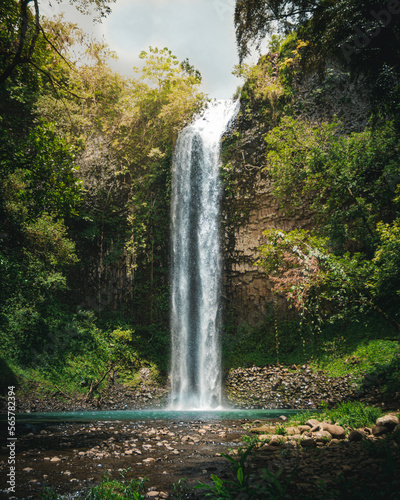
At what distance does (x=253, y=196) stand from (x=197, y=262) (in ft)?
14.9

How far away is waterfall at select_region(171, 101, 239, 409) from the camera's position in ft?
51.6

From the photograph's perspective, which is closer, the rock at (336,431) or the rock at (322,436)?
the rock at (322,436)

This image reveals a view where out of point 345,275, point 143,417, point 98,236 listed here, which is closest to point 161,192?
point 98,236

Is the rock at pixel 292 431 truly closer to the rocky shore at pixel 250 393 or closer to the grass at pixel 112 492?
the grass at pixel 112 492

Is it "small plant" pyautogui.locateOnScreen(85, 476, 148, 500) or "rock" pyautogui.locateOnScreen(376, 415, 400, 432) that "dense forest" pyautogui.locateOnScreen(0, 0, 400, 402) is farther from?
"small plant" pyautogui.locateOnScreen(85, 476, 148, 500)

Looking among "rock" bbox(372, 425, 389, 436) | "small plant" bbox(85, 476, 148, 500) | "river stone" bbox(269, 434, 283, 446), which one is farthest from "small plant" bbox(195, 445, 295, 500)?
"rock" bbox(372, 425, 389, 436)

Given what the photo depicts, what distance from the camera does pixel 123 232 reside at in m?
20.0

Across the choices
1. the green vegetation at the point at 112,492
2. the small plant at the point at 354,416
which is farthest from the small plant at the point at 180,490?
the small plant at the point at 354,416

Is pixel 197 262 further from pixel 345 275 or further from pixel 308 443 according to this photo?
pixel 308 443

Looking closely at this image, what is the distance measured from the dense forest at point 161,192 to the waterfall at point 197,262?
83 centimetres

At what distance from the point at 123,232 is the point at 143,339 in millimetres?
6350

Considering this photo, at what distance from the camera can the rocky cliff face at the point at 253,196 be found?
16.0 meters

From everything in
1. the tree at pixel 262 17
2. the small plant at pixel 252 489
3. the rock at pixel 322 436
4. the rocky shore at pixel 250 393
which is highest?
the tree at pixel 262 17

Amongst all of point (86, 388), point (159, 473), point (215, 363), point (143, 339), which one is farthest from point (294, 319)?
point (159, 473)
